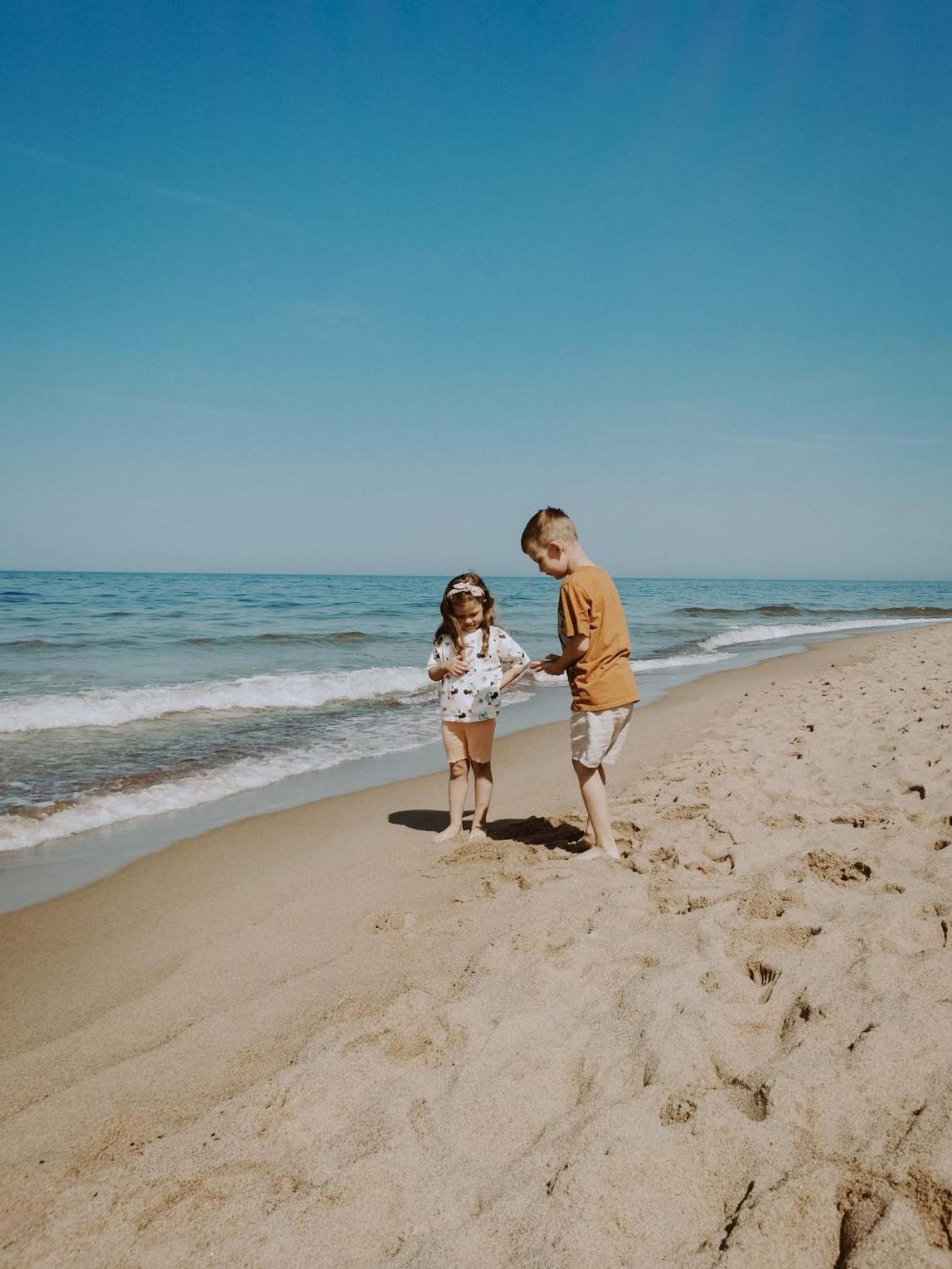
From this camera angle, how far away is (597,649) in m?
4.23

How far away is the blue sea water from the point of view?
6.61 m

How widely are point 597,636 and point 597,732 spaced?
1.82 feet

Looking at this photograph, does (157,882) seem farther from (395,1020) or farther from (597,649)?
(597,649)

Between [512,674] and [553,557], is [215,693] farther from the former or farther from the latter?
[553,557]

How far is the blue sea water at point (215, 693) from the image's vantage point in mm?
6605

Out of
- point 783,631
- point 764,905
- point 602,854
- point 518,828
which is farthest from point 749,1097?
point 783,631

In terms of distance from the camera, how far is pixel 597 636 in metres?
4.21

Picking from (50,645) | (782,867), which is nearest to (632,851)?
(782,867)

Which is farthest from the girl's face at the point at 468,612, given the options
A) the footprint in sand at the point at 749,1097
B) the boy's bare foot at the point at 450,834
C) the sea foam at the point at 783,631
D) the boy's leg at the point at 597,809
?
the sea foam at the point at 783,631

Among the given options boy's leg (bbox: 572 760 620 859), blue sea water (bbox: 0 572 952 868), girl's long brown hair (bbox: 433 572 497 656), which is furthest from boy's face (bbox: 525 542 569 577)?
blue sea water (bbox: 0 572 952 868)

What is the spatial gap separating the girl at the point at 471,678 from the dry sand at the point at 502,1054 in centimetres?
48

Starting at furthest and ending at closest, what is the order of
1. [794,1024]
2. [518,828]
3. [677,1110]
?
[518,828] → [794,1024] → [677,1110]

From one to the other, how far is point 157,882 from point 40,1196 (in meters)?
2.59

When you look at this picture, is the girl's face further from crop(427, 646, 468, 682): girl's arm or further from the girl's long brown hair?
crop(427, 646, 468, 682): girl's arm
